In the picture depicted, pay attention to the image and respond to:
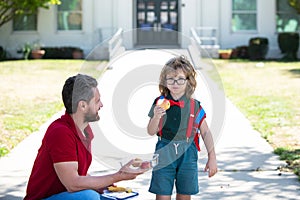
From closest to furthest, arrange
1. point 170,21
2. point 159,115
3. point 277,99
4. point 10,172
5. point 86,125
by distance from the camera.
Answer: point 86,125 → point 159,115 → point 10,172 → point 277,99 → point 170,21

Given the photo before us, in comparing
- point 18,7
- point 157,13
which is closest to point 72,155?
point 18,7

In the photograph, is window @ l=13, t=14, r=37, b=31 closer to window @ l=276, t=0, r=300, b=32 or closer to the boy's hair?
window @ l=276, t=0, r=300, b=32

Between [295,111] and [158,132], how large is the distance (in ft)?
25.6

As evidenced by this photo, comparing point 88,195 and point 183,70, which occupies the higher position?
point 183,70

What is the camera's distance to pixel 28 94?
607 inches

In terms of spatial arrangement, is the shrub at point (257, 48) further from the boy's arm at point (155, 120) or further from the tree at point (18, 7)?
the boy's arm at point (155, 120)

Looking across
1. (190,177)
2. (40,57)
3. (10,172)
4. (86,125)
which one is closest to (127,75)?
(86,125)

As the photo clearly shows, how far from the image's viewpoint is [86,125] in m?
4.38

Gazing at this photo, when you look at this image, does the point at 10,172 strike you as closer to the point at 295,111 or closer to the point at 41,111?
the point at 41,111

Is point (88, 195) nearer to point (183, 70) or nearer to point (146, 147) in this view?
point (183, 70)

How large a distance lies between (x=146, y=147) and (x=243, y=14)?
24816 millimetres

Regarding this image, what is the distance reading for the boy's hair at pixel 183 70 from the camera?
187 inches

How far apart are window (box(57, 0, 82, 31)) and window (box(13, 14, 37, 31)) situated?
1076 millimetres

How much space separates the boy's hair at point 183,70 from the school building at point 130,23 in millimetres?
23859
